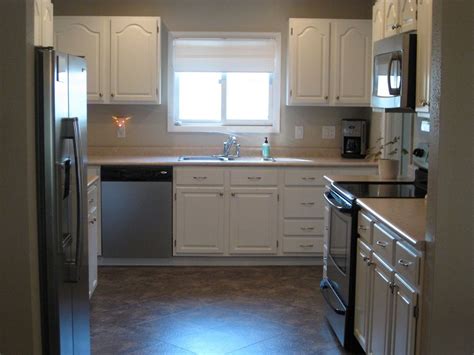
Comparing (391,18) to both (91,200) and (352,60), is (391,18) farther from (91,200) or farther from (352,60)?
(91,200)

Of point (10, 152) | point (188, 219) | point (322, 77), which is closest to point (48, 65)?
point (10, 152)

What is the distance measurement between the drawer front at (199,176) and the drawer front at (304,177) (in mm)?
570

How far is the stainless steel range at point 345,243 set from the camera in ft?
11.8

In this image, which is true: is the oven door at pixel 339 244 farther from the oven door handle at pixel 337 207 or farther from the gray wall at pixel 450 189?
the gray wall at pixel 450 189

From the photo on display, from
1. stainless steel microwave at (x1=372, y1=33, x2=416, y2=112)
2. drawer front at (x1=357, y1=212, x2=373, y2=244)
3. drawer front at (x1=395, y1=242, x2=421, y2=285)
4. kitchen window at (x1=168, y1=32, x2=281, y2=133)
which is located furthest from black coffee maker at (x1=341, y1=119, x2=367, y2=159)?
drawer front at (x1=395, y1=242, x2=421, y2=285)

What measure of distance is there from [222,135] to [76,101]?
3096mm

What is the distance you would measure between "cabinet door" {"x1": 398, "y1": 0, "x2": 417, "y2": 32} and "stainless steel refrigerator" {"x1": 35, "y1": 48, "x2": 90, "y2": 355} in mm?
1876

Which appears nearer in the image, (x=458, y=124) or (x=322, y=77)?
(x=458, y=124)

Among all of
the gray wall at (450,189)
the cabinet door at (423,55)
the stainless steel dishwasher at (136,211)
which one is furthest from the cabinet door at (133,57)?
the gray wall at (450,189)

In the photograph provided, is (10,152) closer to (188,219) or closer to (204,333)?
(204,333)

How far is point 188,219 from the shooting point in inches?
215

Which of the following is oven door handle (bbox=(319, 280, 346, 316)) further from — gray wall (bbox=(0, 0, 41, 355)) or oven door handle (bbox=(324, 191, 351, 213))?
gray wall (bbox=(0, 0, 41, 355))

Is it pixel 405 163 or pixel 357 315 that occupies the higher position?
pixel 405 163

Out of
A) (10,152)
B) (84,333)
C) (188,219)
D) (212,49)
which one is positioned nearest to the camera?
(10,152)
